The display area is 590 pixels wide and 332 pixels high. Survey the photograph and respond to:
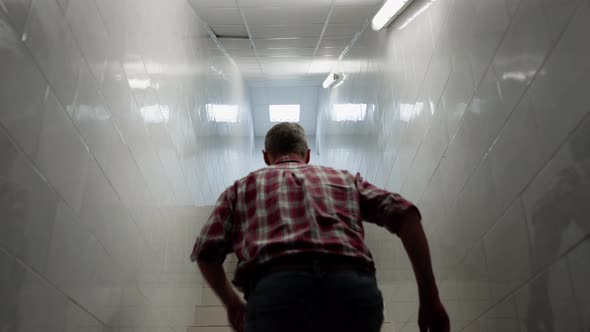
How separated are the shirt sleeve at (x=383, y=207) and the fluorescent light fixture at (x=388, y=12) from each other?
6.35ft

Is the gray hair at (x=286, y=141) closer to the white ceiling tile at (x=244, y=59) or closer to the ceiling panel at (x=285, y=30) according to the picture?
the ceiling panel at (x=285, y=30)

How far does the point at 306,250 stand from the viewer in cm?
116

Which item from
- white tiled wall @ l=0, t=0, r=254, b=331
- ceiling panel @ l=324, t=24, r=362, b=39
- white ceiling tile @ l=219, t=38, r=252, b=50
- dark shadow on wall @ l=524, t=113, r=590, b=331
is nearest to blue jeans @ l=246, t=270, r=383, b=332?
dark shadow on wall @ l=524, t=113, r=590, b=331

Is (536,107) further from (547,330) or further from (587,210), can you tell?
(547,330)

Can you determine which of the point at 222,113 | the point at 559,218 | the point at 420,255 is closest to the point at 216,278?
the point at 420,255

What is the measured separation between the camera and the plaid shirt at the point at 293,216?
1192mm

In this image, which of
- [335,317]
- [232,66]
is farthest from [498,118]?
[232,66]

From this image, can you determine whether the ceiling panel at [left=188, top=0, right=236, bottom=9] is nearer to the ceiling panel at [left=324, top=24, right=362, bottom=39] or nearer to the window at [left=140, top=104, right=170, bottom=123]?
the ceiling panel at [left=324, top=24, right=362, bottom=39]

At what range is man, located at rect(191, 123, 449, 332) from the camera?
1133 mm

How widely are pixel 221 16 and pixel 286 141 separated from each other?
2.87 m

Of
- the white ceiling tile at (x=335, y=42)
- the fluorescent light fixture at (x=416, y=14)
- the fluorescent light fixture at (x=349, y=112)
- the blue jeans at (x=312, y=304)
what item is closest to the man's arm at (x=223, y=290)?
the blue jeans at (x=312, y=304)

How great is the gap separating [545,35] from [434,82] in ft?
3.60

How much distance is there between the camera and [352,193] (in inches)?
53.6

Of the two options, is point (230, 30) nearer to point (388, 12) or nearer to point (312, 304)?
point (388, 12)
